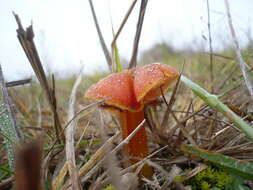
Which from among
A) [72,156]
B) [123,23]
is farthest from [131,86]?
[123,23]

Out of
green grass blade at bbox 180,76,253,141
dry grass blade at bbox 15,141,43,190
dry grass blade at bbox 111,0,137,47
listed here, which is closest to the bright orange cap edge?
green grass blade at bbox 180,76,253,141

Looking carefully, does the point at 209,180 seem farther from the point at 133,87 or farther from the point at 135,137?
the point at 133,87

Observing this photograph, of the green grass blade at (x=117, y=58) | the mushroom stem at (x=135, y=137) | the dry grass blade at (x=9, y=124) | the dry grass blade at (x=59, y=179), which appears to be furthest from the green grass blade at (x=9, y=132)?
the green grass blade at (x=117, y=58)

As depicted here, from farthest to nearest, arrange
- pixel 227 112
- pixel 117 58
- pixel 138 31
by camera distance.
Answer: pixel 117 58, pixel 138 31, pixel 227 112

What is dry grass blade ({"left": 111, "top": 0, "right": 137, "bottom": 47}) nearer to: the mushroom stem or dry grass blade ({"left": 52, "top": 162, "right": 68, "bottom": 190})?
the mushroom stem

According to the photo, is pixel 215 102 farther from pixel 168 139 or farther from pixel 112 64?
pixel 112 64

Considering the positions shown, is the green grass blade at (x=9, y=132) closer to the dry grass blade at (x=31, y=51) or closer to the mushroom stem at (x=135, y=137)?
the dry grass blade at (x=31, y=51)
